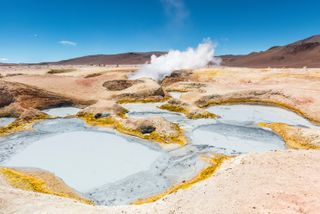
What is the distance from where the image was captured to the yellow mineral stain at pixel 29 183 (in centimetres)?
2331

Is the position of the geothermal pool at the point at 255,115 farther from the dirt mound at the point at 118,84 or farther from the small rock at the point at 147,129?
the dirt mound at the point at 118,84

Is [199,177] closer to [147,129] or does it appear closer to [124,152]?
[124,152]

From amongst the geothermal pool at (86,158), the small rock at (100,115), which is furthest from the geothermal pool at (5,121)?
the small rock at (100,115)

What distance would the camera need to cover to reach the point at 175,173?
27422 mm

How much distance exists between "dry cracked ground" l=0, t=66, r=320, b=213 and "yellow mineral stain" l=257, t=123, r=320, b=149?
110mm

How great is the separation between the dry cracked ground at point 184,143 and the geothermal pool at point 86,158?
6.50 feet

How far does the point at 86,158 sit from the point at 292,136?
2491 cm

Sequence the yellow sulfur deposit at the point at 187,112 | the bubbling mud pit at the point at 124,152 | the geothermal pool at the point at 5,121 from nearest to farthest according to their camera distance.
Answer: the bubbling mud pit at the point at 124,152 → the geothermal pool at the point at 5,121 → the yellow sulfur deposit at the point at 187,112

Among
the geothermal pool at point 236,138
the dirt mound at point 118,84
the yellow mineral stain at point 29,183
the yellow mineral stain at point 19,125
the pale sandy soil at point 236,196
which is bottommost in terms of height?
the geothermal pool at point 236,138

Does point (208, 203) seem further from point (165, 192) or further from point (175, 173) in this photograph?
point (175, 173)

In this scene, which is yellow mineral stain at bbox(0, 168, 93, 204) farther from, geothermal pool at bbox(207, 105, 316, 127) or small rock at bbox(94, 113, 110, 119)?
geothermal pool at bbox(207, 105, 316, 127)

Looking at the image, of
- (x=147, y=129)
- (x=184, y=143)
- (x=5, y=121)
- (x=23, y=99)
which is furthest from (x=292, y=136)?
(x=23, y=99)

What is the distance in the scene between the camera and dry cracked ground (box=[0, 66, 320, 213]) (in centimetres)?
1903

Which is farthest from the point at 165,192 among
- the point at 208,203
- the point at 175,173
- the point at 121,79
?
the point at 121,79
